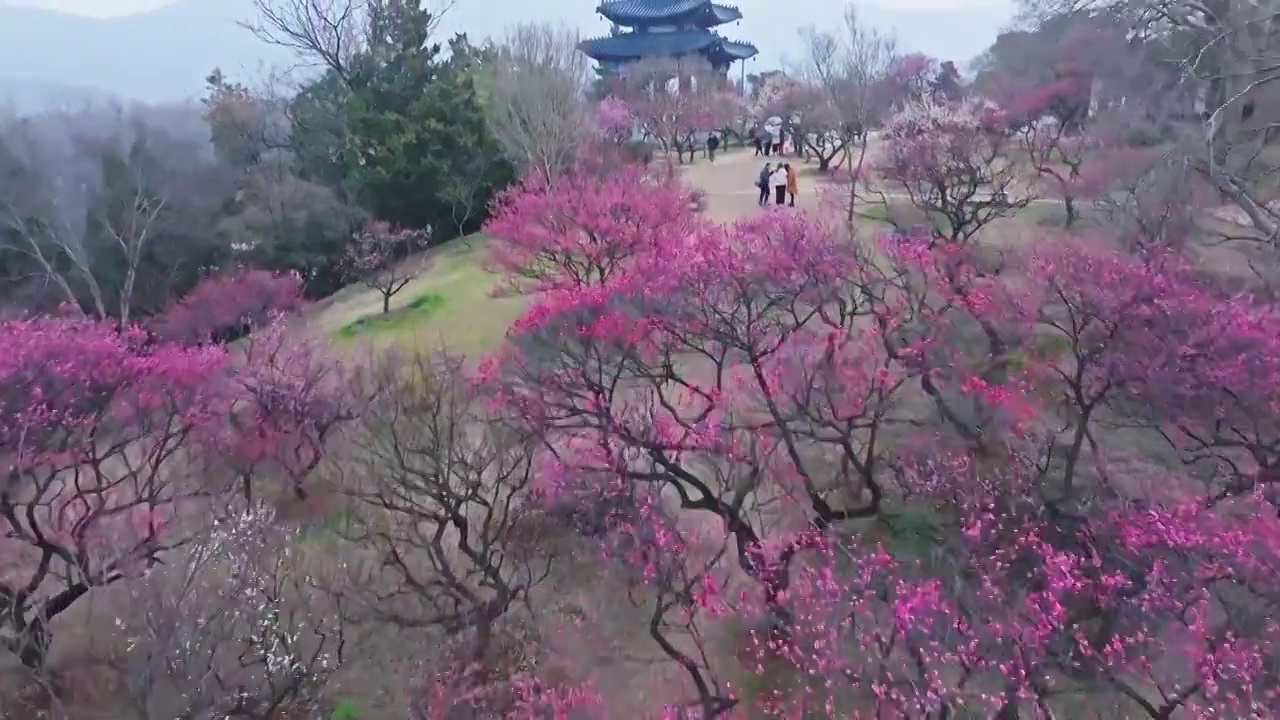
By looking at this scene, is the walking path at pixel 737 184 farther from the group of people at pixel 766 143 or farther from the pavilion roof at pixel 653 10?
the pavilion roof at pixel 653 10

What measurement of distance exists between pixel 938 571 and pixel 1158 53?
17458mm

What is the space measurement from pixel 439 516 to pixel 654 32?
31858mm

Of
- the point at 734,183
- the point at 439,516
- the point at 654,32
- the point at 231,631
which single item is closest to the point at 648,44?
the point at 654,32

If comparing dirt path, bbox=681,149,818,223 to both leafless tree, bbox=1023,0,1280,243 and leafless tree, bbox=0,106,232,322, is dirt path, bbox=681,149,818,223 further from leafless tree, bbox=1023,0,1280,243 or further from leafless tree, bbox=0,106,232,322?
leafless tree, bbox=0,106,232,322

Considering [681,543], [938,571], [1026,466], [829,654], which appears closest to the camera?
[829,654]

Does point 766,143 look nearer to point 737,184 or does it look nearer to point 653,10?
point 737,184

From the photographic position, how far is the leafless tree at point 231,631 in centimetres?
649

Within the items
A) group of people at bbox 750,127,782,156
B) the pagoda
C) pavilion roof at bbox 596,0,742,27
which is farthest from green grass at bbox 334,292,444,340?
pavilion roof at bbox 596,0,742,27

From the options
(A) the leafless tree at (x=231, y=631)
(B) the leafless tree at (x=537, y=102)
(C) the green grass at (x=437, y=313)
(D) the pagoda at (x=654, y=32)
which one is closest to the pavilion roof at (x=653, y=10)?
(D) the pagoda at (x=654, y=32)

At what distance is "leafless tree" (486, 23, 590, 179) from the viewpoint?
20766 millimetres

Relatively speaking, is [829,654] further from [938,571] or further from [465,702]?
[465,702]

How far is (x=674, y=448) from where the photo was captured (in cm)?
892

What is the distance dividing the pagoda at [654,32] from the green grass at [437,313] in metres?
17.4

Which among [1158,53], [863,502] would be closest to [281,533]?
[863,502]
